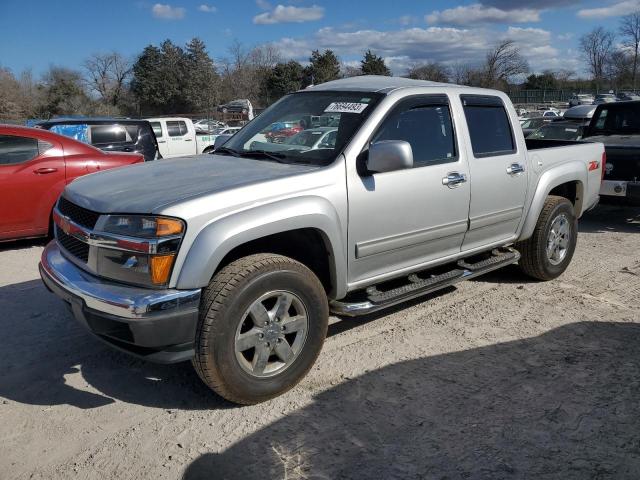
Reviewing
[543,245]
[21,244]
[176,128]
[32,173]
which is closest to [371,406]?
[543,245]

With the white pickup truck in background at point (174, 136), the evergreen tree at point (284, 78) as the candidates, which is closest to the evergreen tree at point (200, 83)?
the evergreen tree at point (284, 78)

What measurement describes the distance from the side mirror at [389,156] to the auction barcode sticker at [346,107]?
18.6 inches

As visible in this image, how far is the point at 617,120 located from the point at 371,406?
8.45 meters

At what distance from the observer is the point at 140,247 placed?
9.55 feet

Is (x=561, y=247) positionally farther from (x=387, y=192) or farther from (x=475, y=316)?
(x=387, y=192)

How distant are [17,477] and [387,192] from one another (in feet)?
8.62

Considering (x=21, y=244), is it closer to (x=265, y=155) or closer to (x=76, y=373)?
(x=76, y=373)

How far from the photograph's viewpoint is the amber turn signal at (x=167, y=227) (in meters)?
2.90

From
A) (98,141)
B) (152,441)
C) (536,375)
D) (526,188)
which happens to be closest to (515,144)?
(526,188)

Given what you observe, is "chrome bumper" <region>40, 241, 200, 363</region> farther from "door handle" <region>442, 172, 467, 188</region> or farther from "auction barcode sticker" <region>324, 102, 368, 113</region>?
"door handle" <region>442, 172, 467, 188</region>

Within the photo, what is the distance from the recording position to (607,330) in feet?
14.5

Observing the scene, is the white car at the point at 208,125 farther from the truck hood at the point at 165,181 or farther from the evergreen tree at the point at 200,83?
the truck hood at the point at 165,181

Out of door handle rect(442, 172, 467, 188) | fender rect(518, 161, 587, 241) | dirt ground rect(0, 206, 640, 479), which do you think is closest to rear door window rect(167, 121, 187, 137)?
dirt ground rect(0, 206, 640, 479)

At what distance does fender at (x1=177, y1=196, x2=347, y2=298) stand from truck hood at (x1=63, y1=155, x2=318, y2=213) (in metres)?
0.20
